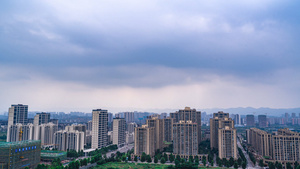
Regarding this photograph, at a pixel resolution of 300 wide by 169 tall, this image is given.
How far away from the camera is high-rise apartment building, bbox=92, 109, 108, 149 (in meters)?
40.2


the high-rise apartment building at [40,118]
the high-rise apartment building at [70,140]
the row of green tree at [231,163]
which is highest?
the high-rise apartment building at [40,118]

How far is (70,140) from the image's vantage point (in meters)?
37.9

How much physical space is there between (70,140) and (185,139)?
19783mm

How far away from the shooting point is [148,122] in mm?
39250

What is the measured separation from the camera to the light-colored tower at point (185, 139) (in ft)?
110

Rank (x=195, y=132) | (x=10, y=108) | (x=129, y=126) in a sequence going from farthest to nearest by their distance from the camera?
(x=129, y=126) → (x=10, y=108) → (x=195, y=132)

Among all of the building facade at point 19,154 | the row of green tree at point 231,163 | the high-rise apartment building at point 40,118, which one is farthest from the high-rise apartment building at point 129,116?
the building facade at point 19,154

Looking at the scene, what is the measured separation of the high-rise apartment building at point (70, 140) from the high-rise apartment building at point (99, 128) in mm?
2760

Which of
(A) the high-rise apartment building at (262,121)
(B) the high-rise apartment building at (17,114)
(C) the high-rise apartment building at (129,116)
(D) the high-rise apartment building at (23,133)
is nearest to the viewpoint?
(D) the high-rise apartment building at (23,133)

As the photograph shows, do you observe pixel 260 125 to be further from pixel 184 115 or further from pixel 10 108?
pixel 10 108

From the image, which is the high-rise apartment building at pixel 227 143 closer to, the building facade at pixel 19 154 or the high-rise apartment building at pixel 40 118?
the building facade at pixel 19 154

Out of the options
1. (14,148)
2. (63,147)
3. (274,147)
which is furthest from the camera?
(63,147)

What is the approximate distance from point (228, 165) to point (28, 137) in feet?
126

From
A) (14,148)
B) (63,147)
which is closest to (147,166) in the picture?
(14,148)
